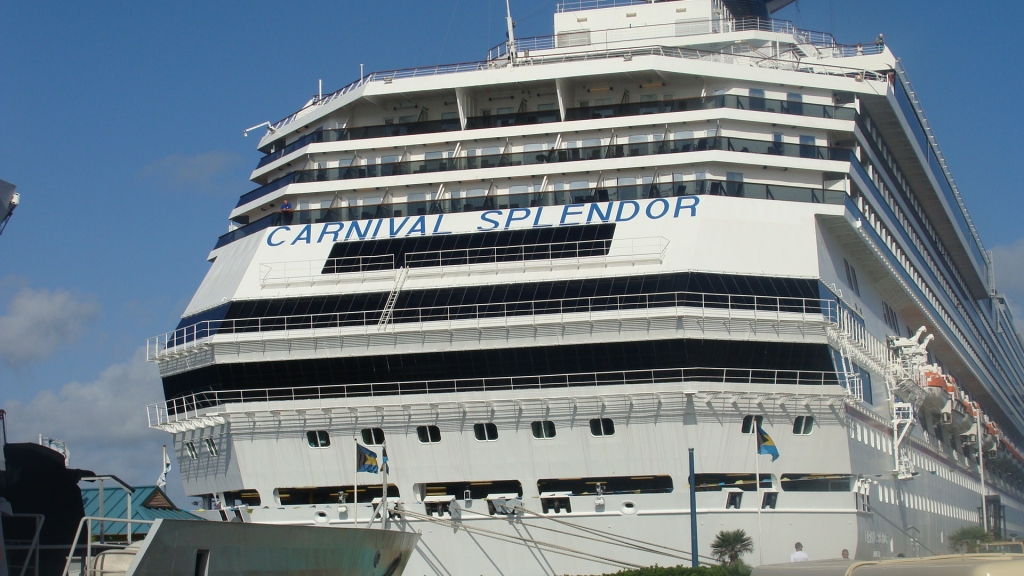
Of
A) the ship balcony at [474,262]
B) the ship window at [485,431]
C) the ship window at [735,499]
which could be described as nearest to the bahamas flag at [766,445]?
the ship window at [735,499]

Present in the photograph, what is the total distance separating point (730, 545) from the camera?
3002 centimetres

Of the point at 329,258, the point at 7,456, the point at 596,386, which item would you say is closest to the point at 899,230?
the point at 596,386

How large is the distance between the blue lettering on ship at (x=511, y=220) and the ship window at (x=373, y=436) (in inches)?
249

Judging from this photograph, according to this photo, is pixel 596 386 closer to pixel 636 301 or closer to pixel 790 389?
pixel 636 301

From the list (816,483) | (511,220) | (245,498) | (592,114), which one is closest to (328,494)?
(245,498)

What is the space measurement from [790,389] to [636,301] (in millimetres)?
4734

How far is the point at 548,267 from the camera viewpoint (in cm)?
3319

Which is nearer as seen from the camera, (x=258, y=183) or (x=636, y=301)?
(x=636, y=301)

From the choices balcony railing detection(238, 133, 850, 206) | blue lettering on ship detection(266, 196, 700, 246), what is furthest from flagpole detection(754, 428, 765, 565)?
balcony railing detection(238, 133, 850, 206)

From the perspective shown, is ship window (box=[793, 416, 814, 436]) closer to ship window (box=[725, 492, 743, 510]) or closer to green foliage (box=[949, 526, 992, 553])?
ship window (box=[725, 492, 743, 510])

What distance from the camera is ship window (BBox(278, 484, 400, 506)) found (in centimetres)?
3244

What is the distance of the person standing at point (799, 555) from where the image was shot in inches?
1155

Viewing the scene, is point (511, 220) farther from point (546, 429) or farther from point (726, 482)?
point (726, 482)

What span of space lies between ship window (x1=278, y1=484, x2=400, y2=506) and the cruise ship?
7 centimetres
